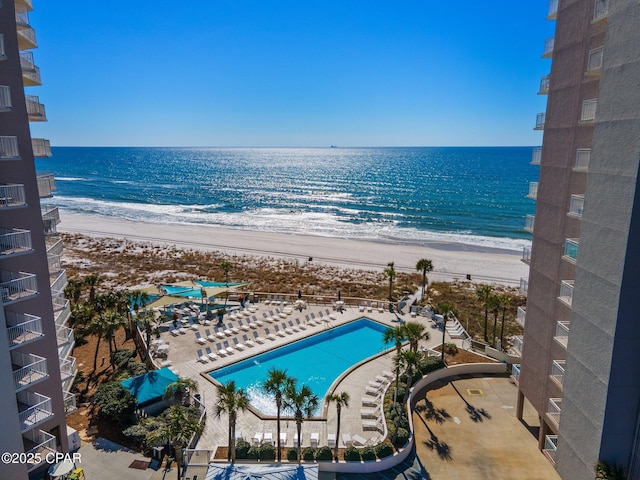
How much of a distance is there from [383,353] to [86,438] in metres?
16.1

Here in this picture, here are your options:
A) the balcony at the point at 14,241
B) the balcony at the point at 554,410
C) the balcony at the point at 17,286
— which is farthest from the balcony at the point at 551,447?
the balcony at the point at 14,241

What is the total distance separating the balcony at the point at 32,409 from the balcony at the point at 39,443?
0.86 meters

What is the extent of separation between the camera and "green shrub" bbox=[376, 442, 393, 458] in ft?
56.3

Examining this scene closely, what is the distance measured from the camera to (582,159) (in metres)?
15.4

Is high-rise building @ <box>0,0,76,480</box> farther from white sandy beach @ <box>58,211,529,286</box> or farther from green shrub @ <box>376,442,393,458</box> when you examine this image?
white sandy beach @ <box>58,211,529,286</box>

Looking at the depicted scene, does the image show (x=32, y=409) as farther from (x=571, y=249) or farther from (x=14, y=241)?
(x=571, y=249)

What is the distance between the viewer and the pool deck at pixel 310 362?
18906 millimetres

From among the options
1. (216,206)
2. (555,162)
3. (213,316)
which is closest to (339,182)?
(216,206)

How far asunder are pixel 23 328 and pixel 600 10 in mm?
21909

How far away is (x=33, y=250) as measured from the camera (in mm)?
14617

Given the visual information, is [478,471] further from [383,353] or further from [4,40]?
[4,40]

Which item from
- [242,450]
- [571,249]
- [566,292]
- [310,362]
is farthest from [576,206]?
[310,362]

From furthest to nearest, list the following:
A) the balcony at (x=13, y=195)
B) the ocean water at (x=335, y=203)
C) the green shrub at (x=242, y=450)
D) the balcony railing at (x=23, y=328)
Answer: the ocean water at (x=335, y=203) → the green shrub at (x=242, y=450) → the balcony railing at (x=23, y=328) → the balcony at (x=13, y=195)

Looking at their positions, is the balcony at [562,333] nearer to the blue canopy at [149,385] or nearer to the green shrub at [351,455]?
the green shrub at [351,455]
